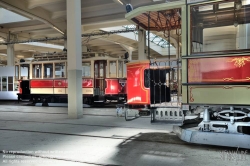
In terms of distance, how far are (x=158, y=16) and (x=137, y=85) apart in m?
1.88

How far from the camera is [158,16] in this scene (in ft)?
17.7

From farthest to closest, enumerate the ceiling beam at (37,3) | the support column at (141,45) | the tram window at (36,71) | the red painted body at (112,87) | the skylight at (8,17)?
the skylight at (8,17)
the support column at (141,45)
the tram window at (36,71)
the ceiling beam at (37,3)
the red painted body at (112,87)

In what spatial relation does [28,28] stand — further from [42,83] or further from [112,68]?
[112,68]

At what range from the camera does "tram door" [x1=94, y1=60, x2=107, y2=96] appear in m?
12.5

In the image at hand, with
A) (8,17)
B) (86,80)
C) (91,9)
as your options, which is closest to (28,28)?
(8,17)

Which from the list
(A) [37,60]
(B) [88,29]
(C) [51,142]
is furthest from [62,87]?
(C) [51,142]

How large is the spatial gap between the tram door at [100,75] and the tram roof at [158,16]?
667 centimetres

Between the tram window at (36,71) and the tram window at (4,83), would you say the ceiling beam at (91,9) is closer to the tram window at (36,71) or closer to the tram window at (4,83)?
the tram window at (36,71)

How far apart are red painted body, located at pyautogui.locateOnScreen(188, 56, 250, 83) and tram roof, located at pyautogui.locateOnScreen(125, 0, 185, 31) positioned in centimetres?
114

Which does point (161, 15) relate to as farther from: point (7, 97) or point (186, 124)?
point (7, 97)

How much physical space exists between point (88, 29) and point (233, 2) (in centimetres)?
1480

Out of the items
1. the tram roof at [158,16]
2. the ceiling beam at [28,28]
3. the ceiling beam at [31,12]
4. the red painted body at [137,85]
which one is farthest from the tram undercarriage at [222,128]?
the ceiling beam at [28,28]

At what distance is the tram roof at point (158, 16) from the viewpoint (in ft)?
14.5

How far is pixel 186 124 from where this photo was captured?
497cm
